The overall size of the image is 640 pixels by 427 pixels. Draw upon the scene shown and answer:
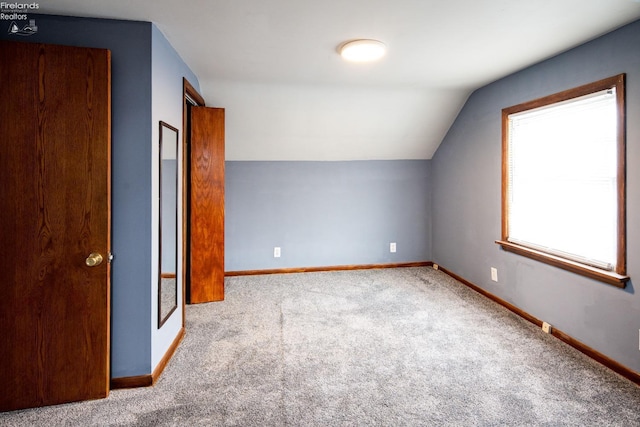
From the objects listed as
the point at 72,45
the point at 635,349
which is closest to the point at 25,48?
the point at 72,45

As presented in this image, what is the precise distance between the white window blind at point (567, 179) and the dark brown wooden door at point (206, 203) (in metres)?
2.78

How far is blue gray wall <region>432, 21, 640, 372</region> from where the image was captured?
2289 mm

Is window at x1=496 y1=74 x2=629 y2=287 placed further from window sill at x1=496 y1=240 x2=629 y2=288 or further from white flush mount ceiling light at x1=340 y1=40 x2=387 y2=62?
white flush mount ceiling light at x1=340 y1=40 x2=387 y2=62

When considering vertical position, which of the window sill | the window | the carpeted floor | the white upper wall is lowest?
the carpeted floor

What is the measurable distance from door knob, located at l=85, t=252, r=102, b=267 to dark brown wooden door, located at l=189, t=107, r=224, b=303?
1.53 meters

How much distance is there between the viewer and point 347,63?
9.89 ft

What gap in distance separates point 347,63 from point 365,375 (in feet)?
7.72

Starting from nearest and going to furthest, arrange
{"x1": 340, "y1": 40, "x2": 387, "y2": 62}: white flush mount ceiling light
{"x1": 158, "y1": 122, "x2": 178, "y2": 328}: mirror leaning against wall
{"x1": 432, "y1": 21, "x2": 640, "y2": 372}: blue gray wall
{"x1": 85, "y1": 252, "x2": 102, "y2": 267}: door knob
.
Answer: {"x1": 85, "y1": 252, "x2": 102, "y2": 267}: door knob → {"x1": 432, "y1": 21, "x2": 640, "y2": 372}: blue gray wall → {"x1": 158, "y1": 122, "x2": 178, "y2": 328}: mirror leaning against wall → {"x1": 340, "y1": 40, "x2": 387, "y2": 62}: white flush mount ceiling light

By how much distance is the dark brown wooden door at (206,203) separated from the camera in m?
3.55

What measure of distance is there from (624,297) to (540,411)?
986 millimetres

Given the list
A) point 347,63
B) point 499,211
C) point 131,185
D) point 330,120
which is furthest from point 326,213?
point 131,185

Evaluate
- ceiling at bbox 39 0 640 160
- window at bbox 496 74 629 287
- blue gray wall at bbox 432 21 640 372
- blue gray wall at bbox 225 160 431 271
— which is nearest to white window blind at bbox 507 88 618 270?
window at bbox 496 74 629 287

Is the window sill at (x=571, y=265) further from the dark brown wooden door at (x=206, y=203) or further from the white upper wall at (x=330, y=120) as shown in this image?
the dark brown wooden door at (x=206, y=203)

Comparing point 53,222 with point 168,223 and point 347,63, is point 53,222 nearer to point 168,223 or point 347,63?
point 168,223
